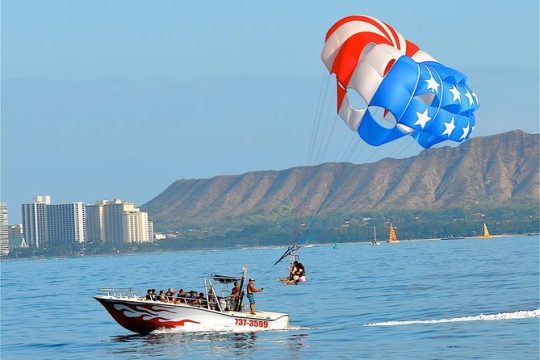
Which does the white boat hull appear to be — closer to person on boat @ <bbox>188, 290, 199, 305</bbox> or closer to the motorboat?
the motorboat

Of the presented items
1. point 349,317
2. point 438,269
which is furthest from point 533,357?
point 438,269

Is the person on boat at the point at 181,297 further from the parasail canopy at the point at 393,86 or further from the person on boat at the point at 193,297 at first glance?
the parasail canopy at the point at 393,86

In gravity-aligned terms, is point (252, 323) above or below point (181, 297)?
below

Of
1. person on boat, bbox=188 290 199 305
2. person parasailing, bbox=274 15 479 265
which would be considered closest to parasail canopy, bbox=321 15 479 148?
person parasailing, bbox=274 15 479 265

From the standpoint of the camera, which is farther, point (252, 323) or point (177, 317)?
point (252, 323)

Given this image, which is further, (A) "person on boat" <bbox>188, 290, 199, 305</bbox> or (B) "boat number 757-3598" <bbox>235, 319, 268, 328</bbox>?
(A) "person on boat" <bbox>188, 290, 199, 305</bbox>

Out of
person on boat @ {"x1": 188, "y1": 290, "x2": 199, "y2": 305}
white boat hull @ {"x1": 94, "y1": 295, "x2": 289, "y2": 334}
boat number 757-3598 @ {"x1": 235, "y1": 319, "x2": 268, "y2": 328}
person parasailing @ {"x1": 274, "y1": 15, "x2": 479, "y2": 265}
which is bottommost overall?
boat number 757-3598 @ {"x1": 235, "y1": 319, "x2": 268, "y2": 328}

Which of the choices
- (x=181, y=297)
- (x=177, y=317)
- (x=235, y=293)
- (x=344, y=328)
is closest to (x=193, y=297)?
(x=181, y=297)

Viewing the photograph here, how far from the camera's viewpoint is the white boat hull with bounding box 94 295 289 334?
44.1 metres

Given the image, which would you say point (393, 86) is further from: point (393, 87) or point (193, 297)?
point (193, 297)

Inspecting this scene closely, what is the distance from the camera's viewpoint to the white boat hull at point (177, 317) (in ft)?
145

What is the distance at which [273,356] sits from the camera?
38.8 meters

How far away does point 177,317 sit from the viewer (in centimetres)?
4425

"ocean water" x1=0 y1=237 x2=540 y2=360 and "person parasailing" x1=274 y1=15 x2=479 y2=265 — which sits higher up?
"person parasailing" x1=274 y1=15 x2=479 y2=265
